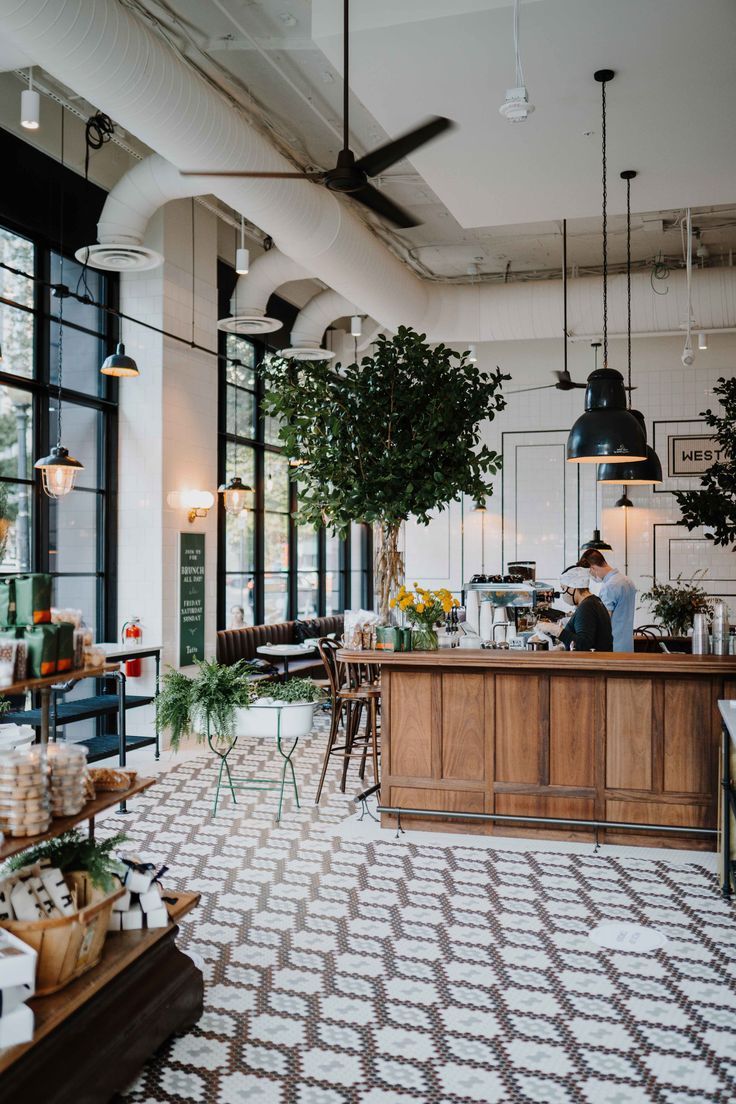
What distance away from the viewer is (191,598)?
29.5 feet

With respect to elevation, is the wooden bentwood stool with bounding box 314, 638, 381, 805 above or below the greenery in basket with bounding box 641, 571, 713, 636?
below

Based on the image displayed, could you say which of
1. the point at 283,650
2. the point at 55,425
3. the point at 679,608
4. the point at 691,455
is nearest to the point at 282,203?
the point at 55,425

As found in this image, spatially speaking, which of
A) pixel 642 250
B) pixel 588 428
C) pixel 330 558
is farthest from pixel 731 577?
pixel 588 428

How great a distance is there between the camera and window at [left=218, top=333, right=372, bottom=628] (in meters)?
10.6

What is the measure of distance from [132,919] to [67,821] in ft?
1.67

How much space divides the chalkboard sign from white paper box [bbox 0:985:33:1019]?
6.29m

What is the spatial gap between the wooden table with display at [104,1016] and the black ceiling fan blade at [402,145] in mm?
2327

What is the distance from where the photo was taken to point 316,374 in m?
5.69

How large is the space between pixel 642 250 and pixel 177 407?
601 centimetres

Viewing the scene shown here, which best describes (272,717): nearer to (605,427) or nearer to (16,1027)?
(605,427)

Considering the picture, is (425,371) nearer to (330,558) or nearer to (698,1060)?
(698,1060)

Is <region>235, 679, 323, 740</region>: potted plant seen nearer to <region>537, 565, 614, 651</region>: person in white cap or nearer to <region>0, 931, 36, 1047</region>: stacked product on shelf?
<region>537, 565, 614, 651</region>: person in white cap

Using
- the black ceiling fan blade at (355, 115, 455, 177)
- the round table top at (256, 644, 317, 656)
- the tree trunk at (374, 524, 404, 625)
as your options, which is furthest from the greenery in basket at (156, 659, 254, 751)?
the round table top at (256, 644, 317, 656)

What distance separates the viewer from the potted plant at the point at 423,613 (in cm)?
552
